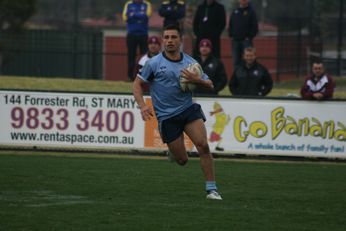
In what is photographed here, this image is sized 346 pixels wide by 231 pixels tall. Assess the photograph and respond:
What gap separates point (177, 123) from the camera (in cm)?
1062

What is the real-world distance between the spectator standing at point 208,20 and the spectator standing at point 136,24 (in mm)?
1355

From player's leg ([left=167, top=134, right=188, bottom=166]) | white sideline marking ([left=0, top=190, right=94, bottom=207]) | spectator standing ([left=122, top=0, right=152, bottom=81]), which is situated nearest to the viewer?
white sideline marking ([left=0, top=190, right=94, bottom=207])

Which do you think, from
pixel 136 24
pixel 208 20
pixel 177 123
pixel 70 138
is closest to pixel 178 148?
pixel 177 123

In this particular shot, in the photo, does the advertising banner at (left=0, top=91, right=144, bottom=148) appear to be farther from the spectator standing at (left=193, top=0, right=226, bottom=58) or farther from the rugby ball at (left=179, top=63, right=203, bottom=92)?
the rugby ball at (left=179, top=63, right=203, bottom=92)

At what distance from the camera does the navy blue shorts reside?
1058cm

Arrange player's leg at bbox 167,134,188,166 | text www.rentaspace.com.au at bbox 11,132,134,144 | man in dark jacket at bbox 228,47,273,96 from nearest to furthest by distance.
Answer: player's leg at bbox 167,134,188,166 < text www.rentaspace.com.au at bbox 11,132,134,144 < man in dark jacket at bbox 228,47,273,96

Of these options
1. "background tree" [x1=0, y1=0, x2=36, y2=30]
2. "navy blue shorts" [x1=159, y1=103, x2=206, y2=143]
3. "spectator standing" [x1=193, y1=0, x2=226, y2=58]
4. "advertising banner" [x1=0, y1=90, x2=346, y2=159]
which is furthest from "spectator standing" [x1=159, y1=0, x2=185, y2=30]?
"background tree" [x1=0, y1=0, x2=36, y2=30]

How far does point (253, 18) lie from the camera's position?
1986 centimetres

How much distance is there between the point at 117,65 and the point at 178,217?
58.8ft

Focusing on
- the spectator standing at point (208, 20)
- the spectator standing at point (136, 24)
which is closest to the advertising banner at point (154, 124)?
the spectator standing at point (208, 20)

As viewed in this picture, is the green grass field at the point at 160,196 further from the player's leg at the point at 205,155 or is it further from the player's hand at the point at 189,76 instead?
the player's hand at the point at 189,76

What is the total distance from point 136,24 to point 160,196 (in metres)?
10.4

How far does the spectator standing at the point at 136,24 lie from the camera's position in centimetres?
2061

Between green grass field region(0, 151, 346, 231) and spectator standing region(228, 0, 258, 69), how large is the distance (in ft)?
15.5
